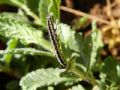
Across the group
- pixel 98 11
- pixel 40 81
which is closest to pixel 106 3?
pixel 98 11

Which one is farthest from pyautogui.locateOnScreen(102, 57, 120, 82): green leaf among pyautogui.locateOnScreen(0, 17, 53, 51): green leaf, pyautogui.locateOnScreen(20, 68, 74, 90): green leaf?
pyautogui.locateOnScreen(0, 17, 53, 51): green leaf

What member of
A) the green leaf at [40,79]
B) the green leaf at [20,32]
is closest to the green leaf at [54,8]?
the green leaf at [20,32]

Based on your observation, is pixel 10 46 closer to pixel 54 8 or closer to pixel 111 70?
pixel 54 8

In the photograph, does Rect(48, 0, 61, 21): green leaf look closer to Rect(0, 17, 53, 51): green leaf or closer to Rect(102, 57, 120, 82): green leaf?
Rect(0, 17, 53, 51): green leaf

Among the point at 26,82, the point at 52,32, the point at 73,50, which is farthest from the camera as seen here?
the point at 73,50

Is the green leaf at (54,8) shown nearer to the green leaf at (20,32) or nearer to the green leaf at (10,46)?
the green leaf at (20,32)

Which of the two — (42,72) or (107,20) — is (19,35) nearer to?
(42,72)
